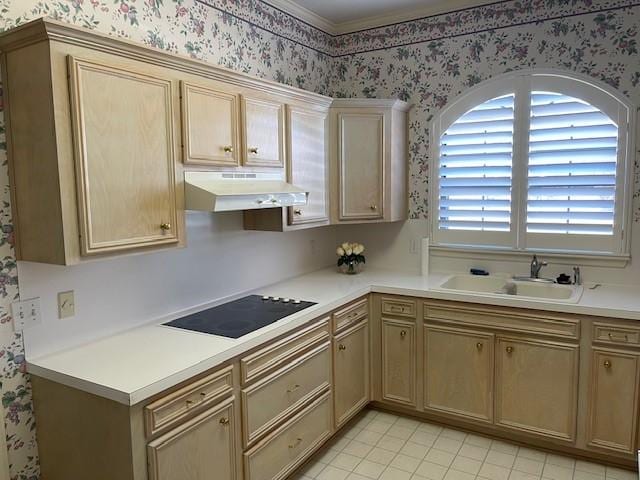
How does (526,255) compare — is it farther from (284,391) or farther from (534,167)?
(284,391)

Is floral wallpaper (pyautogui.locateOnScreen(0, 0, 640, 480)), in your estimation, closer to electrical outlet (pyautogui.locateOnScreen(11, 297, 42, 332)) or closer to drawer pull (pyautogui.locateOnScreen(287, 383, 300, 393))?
electrical outlet (pyautogui.locateOnScreen(11, 297, 42, 332))

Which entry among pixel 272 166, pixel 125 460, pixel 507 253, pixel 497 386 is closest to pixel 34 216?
pixel 125 460

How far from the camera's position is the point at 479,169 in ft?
11.0

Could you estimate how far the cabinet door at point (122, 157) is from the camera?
1.79m

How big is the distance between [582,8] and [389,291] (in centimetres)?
210

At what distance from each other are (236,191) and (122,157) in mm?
546

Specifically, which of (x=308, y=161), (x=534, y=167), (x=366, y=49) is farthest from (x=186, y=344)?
(x=366, y=49)

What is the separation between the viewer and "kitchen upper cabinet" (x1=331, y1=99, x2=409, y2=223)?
3328mm

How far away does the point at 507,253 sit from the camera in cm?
335

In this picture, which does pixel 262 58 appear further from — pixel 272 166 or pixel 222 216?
pixel 222 216

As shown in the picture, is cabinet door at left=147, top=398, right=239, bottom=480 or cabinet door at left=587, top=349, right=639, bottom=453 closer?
cabinet door at left=147, top=398, right=239, bottom=480

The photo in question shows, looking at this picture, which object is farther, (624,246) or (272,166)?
(624,246)

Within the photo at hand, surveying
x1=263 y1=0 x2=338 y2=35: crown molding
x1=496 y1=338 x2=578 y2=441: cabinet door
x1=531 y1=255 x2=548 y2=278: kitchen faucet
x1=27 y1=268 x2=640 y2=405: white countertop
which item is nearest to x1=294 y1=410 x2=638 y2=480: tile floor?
x1=496 y1=338 x2=578 y2=441: cabinet door

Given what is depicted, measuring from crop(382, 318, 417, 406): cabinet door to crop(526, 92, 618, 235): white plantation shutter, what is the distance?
111cm
